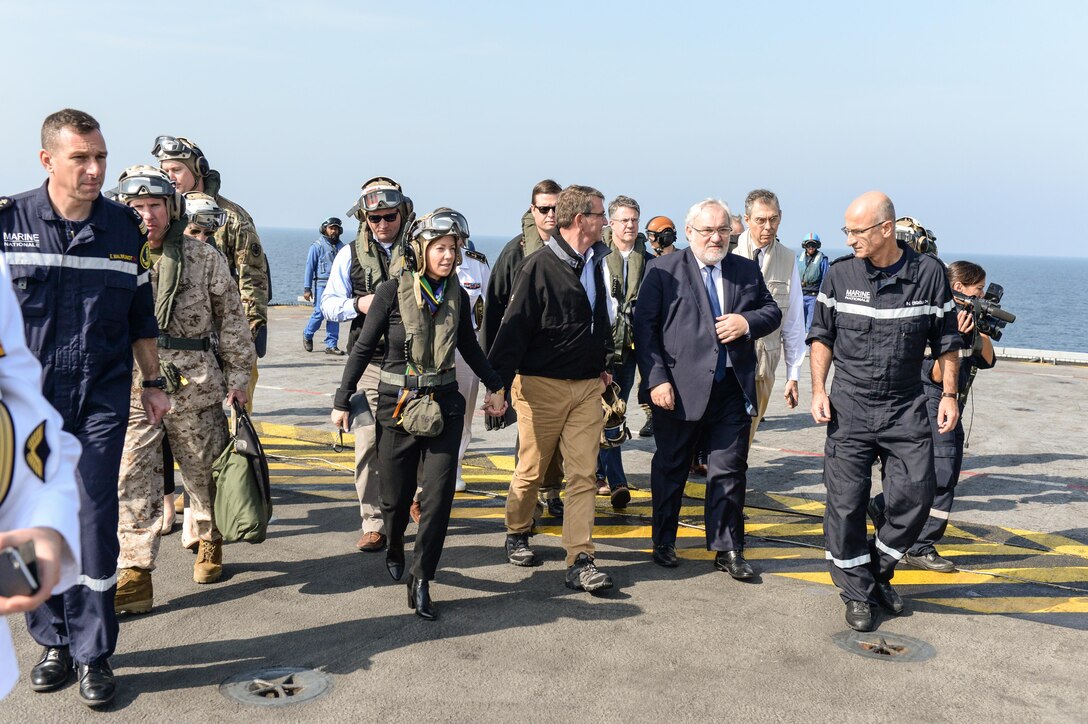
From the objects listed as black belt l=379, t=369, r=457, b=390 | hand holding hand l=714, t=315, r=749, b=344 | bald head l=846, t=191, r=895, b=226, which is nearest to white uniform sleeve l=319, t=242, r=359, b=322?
black belt l=379, t=369, r=457, b=390

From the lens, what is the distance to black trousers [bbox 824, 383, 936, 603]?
5.18 metres

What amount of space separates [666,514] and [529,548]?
0.93 meters

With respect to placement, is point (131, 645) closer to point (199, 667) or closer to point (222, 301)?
point (199, 667)

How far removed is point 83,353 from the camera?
4.21 metres

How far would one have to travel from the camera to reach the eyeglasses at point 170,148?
22.2 ft

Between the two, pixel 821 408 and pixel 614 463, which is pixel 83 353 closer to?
pixel 821 408

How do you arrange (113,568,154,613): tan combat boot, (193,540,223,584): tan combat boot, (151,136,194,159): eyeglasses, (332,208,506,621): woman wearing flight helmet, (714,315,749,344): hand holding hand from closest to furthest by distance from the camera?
(113,568,154,613): tan combat boot
(332,208,506,621): woman wearing flight helmet
(193,540,223,584): tan combat boot
(714,315,749,344): hand holding hand
(151,136,194,159): eyeglasses

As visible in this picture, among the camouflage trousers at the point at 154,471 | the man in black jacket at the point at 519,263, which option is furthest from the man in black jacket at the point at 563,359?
the camouflage trousers at the point at 154,471

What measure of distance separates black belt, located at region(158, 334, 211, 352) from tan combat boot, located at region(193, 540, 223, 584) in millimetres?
1153

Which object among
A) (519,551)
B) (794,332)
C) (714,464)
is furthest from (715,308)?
(519,551)

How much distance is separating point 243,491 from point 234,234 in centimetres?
256

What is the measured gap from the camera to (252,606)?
17.1ft

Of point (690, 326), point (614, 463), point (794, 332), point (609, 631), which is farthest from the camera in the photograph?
point (614, 463)

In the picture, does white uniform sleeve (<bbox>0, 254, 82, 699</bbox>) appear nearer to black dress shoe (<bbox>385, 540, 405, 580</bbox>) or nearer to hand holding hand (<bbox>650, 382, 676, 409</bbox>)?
black dress shoe (<bbox>385, 540, 405, 580</bbox>)
